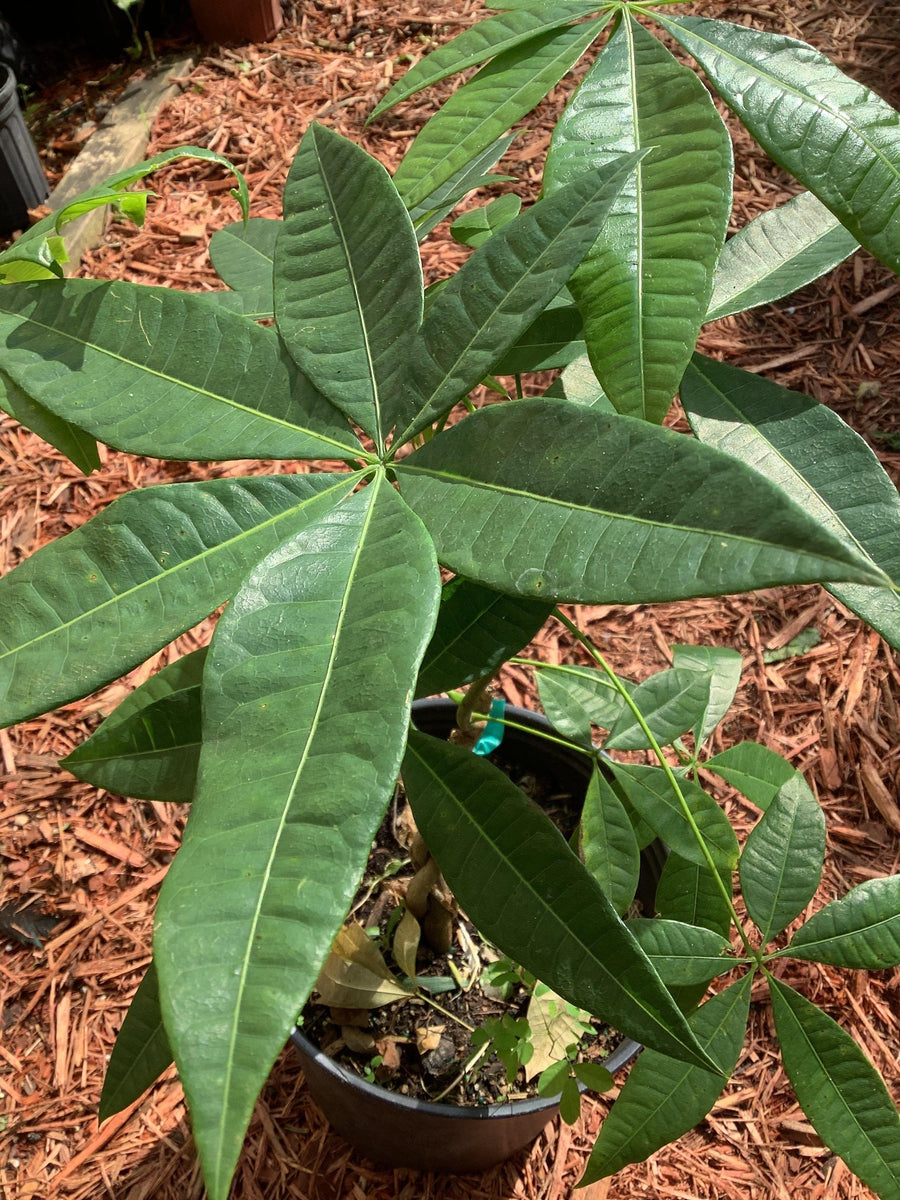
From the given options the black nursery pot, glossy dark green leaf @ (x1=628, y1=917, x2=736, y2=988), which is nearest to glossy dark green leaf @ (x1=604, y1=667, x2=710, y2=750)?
glossy dark green leaf @ (x1=628, y1=917, x2=736, y2=988)

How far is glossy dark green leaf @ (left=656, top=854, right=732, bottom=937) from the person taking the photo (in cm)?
85

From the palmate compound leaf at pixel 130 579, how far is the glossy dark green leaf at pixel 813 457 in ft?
1.00

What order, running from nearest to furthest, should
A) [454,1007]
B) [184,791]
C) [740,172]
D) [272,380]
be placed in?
1. [272,380]
2. [184,791]
3. [454,1007]
4. [740,172]

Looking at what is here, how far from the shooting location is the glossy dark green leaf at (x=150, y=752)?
731 millimetres

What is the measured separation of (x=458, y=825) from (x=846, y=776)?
122 cm

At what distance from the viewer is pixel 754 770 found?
104 centimetres

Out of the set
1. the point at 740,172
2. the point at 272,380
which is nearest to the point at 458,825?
the point at 272,380

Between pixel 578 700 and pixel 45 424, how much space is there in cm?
61

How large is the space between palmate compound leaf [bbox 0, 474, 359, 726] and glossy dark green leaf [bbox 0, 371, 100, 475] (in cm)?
13

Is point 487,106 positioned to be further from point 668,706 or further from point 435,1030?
point 435,1030

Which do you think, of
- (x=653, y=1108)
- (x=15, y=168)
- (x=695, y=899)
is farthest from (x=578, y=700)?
(x=15, y=168)

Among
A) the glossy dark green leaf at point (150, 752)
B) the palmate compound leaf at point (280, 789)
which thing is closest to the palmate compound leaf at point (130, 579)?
the palmate compound leaf at point (280, 789)

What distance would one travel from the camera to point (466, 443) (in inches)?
21.3

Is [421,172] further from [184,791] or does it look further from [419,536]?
[184,791]
